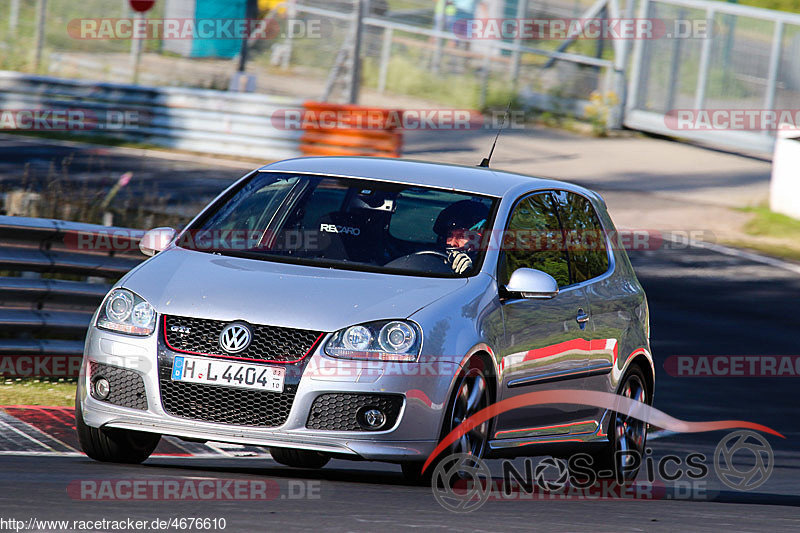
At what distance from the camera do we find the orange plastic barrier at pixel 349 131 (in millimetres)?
23359

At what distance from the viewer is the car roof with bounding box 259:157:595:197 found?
24.7 feet

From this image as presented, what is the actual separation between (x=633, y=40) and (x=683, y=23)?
1369mm

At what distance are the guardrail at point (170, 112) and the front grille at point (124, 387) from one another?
693 inches

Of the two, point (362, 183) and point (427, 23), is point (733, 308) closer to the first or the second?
point (362, 183)

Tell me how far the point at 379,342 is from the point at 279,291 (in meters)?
0.54

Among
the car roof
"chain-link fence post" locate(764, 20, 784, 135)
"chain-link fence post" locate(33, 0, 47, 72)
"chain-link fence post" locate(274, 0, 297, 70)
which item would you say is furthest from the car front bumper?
"chain-link fence post" locate(274, 0, 297, 70)

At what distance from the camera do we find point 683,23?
29.0m

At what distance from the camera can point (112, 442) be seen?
6.74m

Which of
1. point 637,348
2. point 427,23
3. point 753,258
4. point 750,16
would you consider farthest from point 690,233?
point 427,23

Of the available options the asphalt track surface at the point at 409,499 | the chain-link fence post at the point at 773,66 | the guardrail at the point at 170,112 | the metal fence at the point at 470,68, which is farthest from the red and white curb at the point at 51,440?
the metal fence at the point at 470,68

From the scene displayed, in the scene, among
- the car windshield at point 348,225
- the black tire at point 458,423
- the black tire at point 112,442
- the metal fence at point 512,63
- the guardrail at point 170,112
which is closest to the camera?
the black tire at point 458,423

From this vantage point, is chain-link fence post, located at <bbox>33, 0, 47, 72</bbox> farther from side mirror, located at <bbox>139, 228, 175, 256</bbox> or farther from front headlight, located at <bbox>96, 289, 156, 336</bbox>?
front headlight, located at <bbox>96, 289, 156, 336</bbox>

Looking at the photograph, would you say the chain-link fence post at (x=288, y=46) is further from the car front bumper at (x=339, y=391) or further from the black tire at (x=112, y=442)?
the car front bumper at (x=339, y=391)

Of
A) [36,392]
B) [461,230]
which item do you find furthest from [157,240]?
[36,392]
